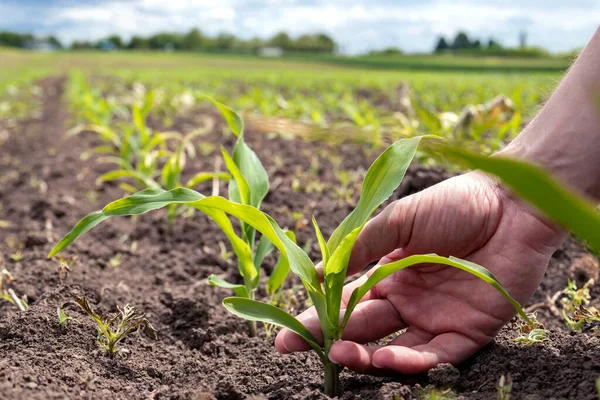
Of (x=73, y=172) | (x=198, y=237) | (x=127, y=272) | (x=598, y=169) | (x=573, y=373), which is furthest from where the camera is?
(x=73, y=172)

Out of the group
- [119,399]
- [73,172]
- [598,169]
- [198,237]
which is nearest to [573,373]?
[598,169]

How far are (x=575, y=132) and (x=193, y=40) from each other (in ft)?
307

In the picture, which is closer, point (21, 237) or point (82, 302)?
point (82, 302)

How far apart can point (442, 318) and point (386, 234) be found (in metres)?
0.31

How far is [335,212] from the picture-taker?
10.9ft

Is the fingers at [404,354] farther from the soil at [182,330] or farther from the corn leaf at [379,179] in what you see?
the corn leaf at [379,179]

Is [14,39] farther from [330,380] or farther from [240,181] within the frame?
[330,380]

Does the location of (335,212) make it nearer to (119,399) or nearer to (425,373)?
(425,373)

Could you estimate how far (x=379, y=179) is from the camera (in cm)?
158

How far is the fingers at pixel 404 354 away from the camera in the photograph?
1496 millimetres

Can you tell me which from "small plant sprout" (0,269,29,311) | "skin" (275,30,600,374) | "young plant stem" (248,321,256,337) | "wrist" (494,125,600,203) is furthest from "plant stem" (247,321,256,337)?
"wrist" (494,125,600,203)

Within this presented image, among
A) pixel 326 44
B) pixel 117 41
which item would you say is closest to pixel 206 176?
pixel 326 44

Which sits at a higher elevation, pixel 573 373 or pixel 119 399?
pixel 573 373

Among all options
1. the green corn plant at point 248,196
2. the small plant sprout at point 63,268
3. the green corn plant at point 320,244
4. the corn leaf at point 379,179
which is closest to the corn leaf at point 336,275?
the green corn plant at point 320,244
